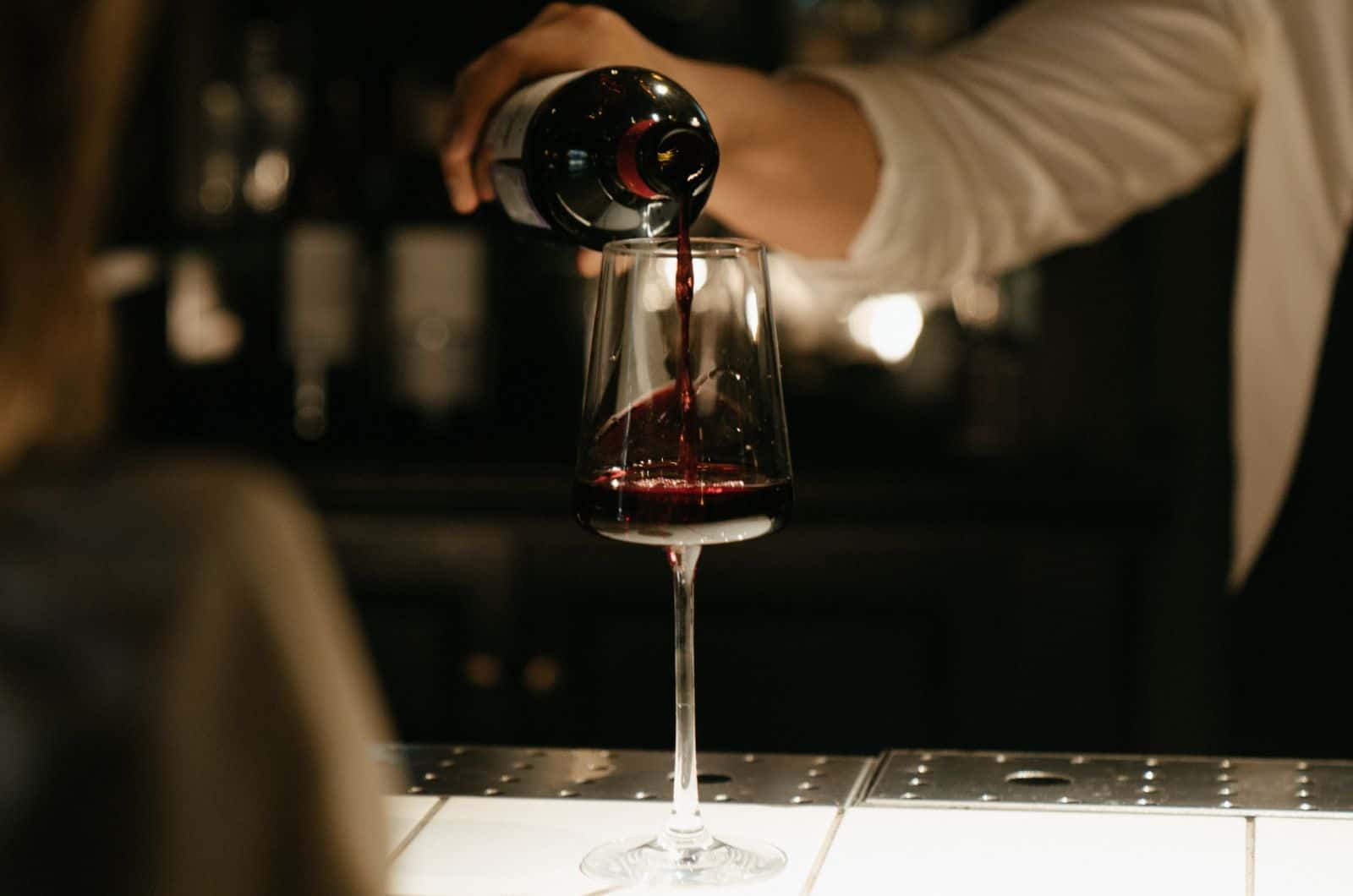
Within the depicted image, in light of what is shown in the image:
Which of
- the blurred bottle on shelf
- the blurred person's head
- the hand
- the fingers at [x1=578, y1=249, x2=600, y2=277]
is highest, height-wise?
the hand

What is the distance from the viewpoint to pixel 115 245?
2.78 meters

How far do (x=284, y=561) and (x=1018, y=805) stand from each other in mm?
676

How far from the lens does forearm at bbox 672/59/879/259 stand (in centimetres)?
134

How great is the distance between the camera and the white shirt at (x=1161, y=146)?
1577 mm

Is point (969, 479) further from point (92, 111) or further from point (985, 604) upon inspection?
point (92, 111)

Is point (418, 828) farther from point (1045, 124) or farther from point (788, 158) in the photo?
point (1045, 124)

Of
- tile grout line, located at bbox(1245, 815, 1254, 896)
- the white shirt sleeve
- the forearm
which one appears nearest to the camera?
tile grout line, located at bbox(1245, 815, 1254, 896)

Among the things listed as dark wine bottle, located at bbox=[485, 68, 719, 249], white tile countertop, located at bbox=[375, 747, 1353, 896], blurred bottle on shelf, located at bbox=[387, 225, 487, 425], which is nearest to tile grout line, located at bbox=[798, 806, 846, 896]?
white tile countertop, located at bbox=[375, 747, 1353, 896]

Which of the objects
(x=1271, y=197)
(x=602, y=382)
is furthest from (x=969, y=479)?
(x=602, y=382)

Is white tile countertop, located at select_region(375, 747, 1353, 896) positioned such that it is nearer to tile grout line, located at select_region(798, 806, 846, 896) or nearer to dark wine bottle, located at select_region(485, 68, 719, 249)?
tile grout line, located at select_region(798, 806, 846, 896)

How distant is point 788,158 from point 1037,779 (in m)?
0.56

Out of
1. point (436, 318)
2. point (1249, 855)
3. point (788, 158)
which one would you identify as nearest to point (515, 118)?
point (788, 158)

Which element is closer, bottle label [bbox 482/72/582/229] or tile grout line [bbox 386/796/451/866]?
tile grout line [bbox 386/796/451/866]

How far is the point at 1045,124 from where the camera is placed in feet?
5.29
